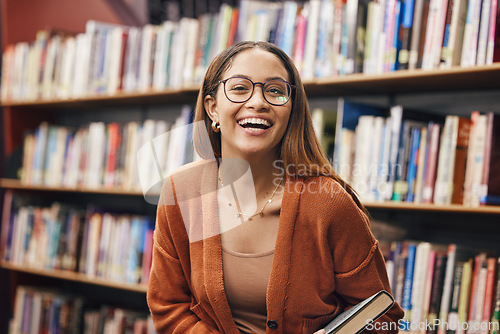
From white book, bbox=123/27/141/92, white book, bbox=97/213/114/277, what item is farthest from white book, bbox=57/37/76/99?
white book, bbox=97/213/114/277

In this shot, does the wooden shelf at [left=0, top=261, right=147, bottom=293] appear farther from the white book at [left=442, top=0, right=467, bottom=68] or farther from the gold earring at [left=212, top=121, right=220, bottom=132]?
the white book at [left=442, top=0, right=467, bottom=68]

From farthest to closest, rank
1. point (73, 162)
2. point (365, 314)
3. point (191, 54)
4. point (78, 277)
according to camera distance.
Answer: point (73, 162), point (78, 277), point (191, 54), point (365, 314)

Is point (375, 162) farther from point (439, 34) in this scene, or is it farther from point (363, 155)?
point (439, 34)

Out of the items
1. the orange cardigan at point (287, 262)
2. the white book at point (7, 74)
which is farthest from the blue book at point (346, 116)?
the white book at point (7, 74)

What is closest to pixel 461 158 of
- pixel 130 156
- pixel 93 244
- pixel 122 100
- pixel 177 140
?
pixel 177 140

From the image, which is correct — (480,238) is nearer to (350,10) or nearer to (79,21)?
(350,10)

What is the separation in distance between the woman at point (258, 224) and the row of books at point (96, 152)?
0.84 m

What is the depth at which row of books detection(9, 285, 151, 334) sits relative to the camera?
7.63ft

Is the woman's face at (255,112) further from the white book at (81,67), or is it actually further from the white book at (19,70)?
the white book at (19,70)

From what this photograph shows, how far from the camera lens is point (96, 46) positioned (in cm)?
241

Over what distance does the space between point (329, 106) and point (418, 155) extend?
1.87ft

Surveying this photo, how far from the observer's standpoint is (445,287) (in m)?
1.56

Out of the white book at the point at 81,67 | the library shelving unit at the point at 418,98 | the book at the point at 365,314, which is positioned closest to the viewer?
the book at the point at 365,314

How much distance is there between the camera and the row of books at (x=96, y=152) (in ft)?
7.18
